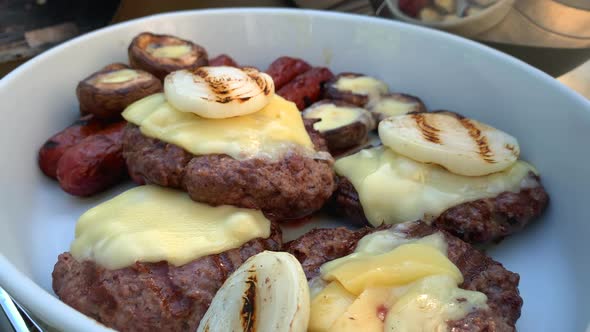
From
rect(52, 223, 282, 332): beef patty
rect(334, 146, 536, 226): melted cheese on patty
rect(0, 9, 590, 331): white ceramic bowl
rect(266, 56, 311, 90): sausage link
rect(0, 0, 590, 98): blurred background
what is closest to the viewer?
rect(52, 223, 282, 332): beef patty

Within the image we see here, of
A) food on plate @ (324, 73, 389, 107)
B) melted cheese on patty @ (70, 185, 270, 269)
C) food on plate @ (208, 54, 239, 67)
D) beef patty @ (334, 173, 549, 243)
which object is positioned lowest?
beef patty @ (334, 173, 549, 243)

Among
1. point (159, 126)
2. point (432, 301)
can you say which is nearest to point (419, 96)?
point (159, 126)

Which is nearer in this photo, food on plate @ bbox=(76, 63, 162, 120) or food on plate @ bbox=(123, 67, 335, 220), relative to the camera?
food on plate @ bbox=(123, 67, 335, 220)

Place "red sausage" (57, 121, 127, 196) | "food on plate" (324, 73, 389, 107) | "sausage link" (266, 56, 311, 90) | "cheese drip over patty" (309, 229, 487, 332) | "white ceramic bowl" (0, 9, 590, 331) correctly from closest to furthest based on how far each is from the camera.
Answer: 1. "cheese drip over patty" (309, 229, 487, 332)
2. "white ceramic bowl" (0, 9, 590, 331)
3. "red sausage" (57, 121, 127, 196)
4. "food on plate" (324, 73, 389, 107)
5. "sausage link" (266, 56, 311, 90)

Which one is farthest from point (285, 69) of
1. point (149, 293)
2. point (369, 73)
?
point (149, 293)

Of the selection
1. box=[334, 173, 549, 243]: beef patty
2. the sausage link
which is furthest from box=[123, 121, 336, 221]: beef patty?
the sausage link

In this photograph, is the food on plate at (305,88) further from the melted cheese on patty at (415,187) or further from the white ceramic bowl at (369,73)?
the melted cheese on patty at (415,187)

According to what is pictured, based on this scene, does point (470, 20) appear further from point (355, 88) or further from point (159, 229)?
point (159, 229)

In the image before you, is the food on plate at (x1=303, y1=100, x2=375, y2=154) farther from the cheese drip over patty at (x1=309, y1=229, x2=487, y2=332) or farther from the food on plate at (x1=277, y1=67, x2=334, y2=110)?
the cheese drip over patty at (x1=309, y1=229, x2=487, y2=332)
